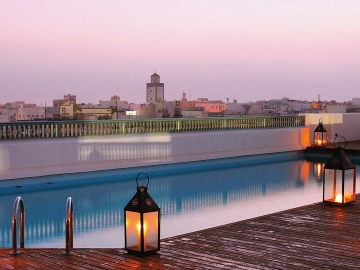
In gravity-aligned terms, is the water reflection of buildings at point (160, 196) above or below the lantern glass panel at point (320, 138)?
below

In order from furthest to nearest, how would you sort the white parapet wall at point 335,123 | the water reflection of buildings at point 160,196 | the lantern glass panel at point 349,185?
1. the white parapet wall at point 335,123
2. the water reflection of buildings at point 160,196
3. the lantern glass panel at point 349,185

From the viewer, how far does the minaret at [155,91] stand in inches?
912

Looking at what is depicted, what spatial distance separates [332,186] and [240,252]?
9.57 ft

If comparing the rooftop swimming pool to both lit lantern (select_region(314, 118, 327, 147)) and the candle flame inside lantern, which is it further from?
lit lantern (select_region(314, 118, 327, 147))

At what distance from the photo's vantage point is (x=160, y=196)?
1030 centimetres

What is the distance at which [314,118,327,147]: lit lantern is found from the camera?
1794 cm

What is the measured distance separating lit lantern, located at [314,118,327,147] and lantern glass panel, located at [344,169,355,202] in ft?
35.2

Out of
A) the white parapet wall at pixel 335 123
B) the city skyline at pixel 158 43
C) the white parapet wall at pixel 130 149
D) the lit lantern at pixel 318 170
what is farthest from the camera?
the white parapet wall at pixel 335 123

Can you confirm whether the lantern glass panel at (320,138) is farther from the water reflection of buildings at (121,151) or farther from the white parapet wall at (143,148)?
the water reflection of buildings at (121,151)

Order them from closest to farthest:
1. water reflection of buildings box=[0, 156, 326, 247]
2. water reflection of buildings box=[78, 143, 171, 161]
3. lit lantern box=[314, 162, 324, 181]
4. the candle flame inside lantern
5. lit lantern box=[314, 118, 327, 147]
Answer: the candle flame inside lantern → water reflection of buildings box=[0, 156, 326, 247] → water reflection of buildings box=[78, 143, 171, 161] → lit lantern box=[314, 162, 324, 181] → lit lantern box=[314, 118, 327, 147]

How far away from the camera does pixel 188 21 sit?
19.7m

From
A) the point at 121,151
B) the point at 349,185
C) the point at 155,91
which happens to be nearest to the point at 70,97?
the point at 155,91

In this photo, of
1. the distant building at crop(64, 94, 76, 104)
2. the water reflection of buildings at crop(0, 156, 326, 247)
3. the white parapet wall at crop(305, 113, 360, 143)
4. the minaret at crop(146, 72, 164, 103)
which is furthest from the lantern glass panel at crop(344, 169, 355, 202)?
the minaret at crop(146, 72, 164, 103)

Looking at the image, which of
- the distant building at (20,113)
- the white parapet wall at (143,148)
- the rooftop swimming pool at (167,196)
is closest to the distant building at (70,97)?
the distant building at (20,113)
